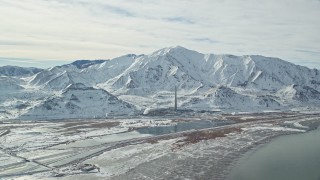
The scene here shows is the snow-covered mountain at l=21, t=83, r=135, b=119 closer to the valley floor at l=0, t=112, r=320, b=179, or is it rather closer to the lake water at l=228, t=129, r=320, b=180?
the valley floor at l=0, t=112, r=320, b=179

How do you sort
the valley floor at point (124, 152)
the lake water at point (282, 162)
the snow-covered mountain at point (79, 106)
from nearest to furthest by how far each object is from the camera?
the lake water at point (282, 162) < the valley floor at point (124, 152) < the snow-covered mountain at point (79, 106)

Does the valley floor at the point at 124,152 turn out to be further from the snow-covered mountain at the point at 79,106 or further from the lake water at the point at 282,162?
the snow-covered mountain at the point at 79,106

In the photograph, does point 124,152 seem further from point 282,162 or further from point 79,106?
point 79,106

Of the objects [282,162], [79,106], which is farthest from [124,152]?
[79,106]

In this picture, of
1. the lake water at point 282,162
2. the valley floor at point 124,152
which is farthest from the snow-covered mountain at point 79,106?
the lake water at point 282,162

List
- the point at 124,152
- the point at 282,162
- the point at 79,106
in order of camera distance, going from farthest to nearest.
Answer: the point at 79,106, the point at 124,152, the point at 282,162

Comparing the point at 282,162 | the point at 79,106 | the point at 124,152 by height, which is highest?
the point at 79,106

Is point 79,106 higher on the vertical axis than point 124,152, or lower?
higher
